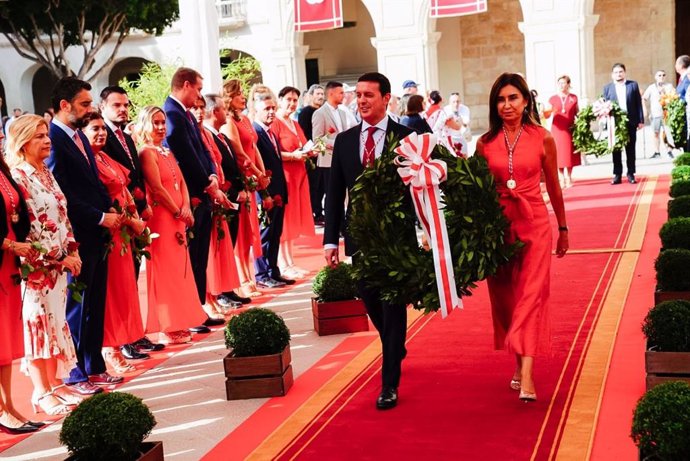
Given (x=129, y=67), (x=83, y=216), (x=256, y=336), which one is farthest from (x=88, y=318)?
(x=129, y=67)

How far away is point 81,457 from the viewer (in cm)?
485

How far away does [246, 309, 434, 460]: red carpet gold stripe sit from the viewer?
5.60m

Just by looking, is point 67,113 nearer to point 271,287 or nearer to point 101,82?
point 271,287

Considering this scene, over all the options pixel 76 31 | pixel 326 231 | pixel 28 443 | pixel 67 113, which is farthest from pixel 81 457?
pixel 76 31

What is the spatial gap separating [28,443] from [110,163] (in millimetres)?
2326

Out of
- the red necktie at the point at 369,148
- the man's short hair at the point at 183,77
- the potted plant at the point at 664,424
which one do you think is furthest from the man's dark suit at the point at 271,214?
the potted plant at the point at 664,424

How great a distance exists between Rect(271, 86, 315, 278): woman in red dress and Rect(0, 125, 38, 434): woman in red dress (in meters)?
5.35

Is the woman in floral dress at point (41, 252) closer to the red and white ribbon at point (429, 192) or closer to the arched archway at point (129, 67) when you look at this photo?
the red and white ribbon at point (429, 192)

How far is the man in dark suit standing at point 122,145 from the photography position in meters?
7.84

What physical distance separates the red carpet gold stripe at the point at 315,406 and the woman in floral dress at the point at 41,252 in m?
1.63

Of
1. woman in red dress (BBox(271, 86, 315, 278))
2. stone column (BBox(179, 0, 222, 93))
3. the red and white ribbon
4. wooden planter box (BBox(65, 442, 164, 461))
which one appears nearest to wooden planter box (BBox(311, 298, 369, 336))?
the red and white ribbon

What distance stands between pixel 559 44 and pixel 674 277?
21.3 m

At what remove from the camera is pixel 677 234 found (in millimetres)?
8094

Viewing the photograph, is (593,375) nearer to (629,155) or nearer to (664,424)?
(664,424)
